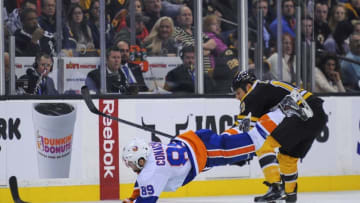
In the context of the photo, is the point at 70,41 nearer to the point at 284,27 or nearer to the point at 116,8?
the point at 116,8

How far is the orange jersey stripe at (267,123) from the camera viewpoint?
595cm

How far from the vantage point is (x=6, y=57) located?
6914mm

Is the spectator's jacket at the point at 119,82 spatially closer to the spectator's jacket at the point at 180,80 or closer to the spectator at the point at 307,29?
the spectator's jacket at the point at 180,80

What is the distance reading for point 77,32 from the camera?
7098 mm

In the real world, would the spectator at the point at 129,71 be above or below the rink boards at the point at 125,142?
above

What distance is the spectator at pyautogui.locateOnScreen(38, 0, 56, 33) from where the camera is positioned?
702 centimetres

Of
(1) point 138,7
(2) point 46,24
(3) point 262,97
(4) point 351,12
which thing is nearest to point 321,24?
(4) point 351,12

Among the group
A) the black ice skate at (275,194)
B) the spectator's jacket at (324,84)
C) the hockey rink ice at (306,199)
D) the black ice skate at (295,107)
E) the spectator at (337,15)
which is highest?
the spectator at (337,15)

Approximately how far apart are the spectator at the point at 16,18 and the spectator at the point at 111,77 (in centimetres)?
73

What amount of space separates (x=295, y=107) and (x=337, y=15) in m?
2.49

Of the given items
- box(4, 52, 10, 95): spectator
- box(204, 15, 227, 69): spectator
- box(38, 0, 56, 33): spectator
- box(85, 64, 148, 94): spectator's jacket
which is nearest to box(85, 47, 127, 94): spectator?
box(85, 64, 148, 94): spectator's jacket

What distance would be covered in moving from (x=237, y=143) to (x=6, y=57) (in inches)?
91.4

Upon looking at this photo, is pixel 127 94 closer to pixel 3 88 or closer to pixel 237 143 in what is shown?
pixel 3 88

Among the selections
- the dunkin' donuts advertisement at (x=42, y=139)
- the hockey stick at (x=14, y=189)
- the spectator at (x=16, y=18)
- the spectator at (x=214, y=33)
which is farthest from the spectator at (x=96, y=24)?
the hockey stick at (x=14, y=189)
